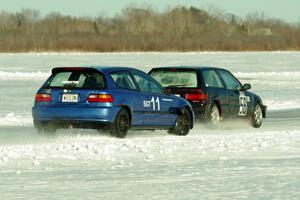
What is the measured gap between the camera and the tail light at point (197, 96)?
57.9 feet

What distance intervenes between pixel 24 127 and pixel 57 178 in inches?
340

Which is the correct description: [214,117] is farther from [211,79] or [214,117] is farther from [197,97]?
[211,79]

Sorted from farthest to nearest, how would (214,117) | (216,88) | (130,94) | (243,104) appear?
(243,104)
(216,88)
(214,117)
(130,94)

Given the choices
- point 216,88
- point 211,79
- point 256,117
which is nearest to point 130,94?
point 216,88

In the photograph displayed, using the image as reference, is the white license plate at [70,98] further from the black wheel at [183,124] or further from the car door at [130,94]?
the black wheel at [183,124]

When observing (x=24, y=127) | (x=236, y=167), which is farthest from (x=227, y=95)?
(x=236, y=167)

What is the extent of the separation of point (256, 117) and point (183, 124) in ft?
11.0

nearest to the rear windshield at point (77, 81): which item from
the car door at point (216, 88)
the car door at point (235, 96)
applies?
the car door at point (216, 88)

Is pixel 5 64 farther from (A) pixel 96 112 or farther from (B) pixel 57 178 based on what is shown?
(B) pixel 57 178

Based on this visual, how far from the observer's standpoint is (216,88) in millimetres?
18219

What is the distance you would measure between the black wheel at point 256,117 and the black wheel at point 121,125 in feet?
16.2

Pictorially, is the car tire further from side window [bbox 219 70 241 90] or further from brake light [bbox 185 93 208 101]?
side window [bbox 219 70 241 90]

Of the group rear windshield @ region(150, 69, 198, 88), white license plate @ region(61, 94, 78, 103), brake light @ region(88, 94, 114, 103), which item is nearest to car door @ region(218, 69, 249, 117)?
rear windshield @ region(150, 69, 198, 88)

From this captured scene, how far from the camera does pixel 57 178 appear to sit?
380 inches
